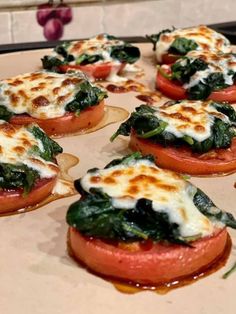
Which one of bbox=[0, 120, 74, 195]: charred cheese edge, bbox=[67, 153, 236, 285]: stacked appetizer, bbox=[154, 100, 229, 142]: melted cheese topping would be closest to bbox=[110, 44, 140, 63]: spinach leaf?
bbox=[154, 100, 229, 142]: melted cheese topping

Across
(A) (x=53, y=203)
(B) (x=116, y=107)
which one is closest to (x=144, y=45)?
(B) (x=116, y=107)

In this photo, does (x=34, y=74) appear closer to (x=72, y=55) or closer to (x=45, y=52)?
(x=72, y=55)

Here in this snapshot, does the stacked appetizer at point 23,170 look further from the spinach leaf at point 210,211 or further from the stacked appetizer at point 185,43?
the stacked appetizer at point 185,43

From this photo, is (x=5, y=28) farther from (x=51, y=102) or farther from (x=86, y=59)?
(x=51, y=102)

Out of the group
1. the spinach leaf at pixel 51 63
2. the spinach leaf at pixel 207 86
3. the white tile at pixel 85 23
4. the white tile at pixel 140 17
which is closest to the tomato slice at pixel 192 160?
the spinach leaf at pixel 207 86

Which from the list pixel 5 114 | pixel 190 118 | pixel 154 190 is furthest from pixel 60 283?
pixel 5 114

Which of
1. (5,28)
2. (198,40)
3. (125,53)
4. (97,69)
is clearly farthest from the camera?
→ (5,28)
